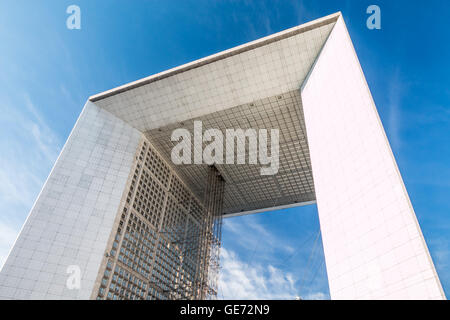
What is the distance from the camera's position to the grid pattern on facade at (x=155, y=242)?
21688mm

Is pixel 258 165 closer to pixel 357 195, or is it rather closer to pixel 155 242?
pixel 155 242

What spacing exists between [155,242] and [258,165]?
1156 cm

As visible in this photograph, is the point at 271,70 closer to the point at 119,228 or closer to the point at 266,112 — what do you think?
the point at 266,112

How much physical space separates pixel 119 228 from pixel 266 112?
13829mm

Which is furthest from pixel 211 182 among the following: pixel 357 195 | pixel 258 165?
pixel 357 195

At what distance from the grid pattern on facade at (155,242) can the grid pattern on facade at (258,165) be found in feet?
5.83

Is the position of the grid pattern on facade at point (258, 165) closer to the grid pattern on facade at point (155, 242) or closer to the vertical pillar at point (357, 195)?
the grid pattern on facade at point (155, 242)

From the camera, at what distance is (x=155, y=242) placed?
26.0m

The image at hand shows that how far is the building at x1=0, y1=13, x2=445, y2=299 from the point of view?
12.9m

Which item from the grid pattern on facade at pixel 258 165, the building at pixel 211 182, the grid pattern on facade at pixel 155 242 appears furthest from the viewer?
the grid pattern on facade at pixel 258 165

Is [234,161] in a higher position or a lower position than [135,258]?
higher

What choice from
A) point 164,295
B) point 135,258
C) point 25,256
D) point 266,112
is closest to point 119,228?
point 135,258

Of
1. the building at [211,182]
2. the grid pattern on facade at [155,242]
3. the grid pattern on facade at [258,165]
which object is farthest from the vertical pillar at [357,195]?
the grid pattern on facade at [155,242]

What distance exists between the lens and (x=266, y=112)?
24.1 metres
